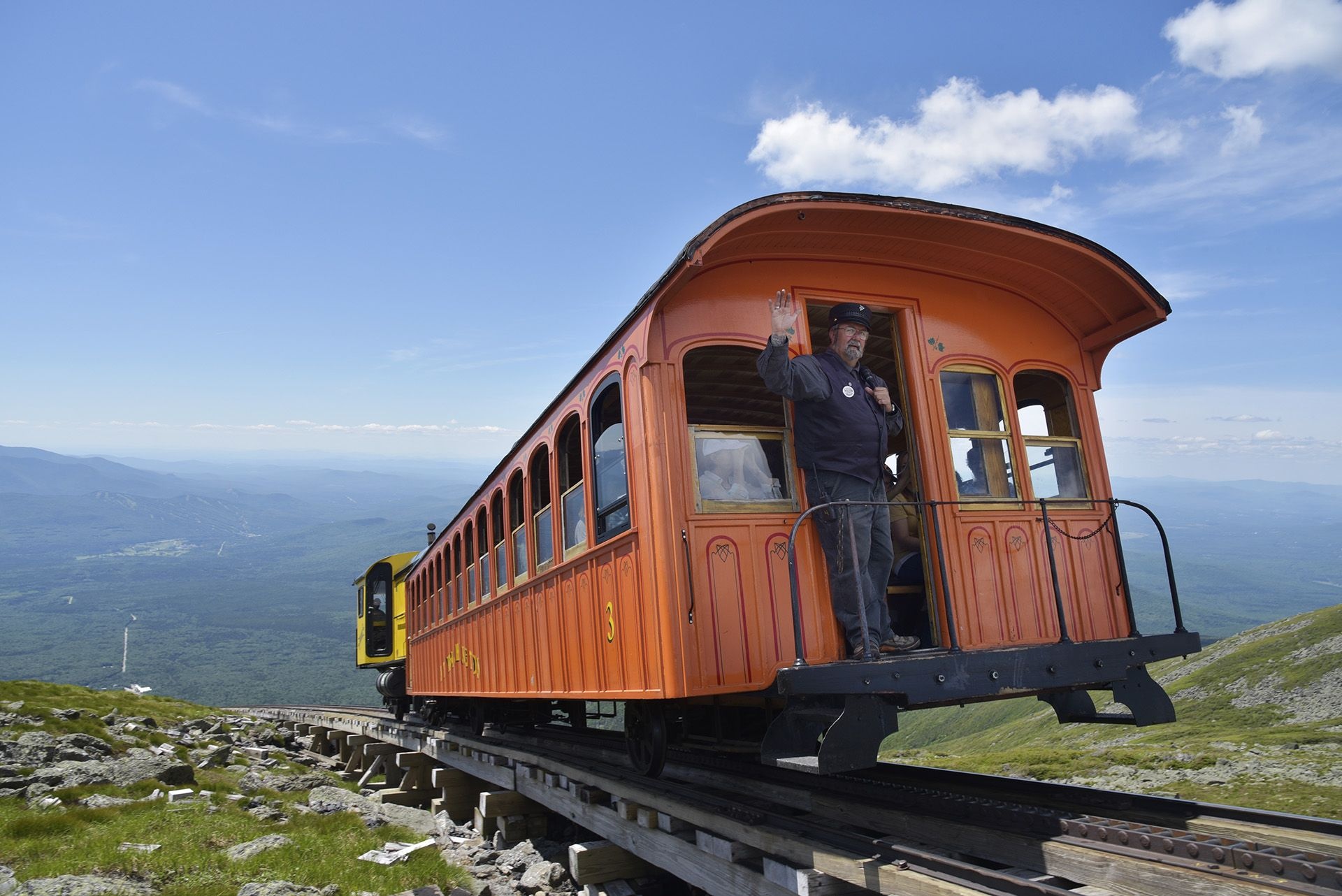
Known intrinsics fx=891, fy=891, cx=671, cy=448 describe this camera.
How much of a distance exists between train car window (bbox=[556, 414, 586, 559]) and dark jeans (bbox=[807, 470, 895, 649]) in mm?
1952

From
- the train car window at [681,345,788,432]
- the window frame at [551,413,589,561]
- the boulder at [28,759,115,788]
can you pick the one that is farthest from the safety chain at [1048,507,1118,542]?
the boulder at [28,759,115,788]

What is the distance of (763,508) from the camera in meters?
5.73

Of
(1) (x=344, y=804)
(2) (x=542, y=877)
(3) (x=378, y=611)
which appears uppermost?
(3) (x=378, y=611)

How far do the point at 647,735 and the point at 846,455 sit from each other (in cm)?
275

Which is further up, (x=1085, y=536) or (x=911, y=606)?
(x=1085, y=536)

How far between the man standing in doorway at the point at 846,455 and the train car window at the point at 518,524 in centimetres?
365

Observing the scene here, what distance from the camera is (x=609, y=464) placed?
6297 millimetres

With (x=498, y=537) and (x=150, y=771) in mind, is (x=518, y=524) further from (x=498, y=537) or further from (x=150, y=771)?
(x=150, y=771)

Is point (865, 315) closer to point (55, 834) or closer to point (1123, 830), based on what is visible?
point (1123, 830)

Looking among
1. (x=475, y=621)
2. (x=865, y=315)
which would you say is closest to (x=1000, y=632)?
(x=865, y=315)

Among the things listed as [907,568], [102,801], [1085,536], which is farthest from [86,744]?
[1085,536]

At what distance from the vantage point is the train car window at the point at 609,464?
19.7 feet

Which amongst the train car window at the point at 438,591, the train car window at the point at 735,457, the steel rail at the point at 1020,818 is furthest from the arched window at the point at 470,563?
the train car window at the point at 735,457

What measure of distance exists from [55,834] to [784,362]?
8.66 meters
